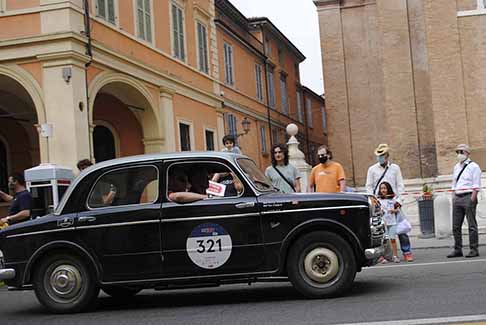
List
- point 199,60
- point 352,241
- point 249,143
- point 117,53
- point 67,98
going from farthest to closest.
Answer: point 249,143 → point 199,60 → point 117,53 → point 67,98 → point 352,241

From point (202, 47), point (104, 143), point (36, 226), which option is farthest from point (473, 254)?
point (202, 47)

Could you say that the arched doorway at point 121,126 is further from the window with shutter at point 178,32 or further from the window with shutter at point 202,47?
the window with shutter at point 202,47

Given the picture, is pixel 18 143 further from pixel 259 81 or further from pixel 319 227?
pixel 259 81

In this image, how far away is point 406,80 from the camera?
26.0 m

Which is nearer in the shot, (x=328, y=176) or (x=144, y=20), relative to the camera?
(x=328, y=176)

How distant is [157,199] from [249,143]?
2751 cm

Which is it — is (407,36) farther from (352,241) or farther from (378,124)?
(352,241)

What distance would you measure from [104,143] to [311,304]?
17257mm

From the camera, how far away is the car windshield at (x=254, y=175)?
8441 mm

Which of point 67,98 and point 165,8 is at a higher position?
point 165,8

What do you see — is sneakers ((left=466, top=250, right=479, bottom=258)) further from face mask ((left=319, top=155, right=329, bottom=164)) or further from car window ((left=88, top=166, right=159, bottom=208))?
car window ((left=88, top=166, right=159, bottom=208))

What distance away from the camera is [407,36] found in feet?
84.9

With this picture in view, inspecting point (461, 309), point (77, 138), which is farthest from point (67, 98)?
point (461, 309)

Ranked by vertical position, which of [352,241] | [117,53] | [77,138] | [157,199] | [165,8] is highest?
[165,8]
